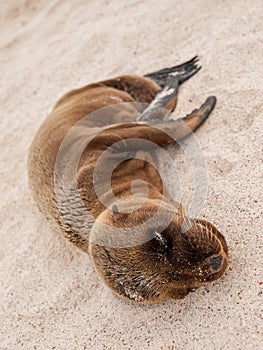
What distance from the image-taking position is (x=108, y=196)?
3152mm

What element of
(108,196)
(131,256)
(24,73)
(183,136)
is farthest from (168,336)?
(24,73)

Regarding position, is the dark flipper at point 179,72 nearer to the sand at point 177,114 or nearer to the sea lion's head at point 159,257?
the sand at point 177,114

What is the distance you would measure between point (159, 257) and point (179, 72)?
7.25 ft

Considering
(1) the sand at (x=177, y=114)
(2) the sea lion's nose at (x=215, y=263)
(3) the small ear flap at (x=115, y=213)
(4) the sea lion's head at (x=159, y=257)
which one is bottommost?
(1) the sand at (x=177, y=114)

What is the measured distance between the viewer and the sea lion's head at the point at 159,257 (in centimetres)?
239

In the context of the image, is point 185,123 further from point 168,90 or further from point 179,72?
point 179,72

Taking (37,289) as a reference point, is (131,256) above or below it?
above

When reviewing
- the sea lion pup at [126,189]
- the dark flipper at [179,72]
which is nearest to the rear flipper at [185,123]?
the sea lion pup at [126,189]

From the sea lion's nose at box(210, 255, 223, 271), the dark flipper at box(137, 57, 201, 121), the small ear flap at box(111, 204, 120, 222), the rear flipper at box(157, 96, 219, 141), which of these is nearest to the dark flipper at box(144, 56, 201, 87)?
the dark flipper at box(137, 57, 201, 121)

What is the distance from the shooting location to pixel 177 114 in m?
3.85

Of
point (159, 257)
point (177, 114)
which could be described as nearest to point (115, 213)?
point (159, 257)

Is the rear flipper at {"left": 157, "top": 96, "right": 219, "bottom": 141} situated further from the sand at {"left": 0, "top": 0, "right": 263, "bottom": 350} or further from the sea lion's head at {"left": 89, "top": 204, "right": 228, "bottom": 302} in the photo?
the sea lion's head at {"left": 89, "top": 204, "right": 228, "bottom": 302}

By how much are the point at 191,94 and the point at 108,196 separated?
132 centimetres

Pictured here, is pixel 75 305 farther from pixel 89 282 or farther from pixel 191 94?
pixel 191 94
